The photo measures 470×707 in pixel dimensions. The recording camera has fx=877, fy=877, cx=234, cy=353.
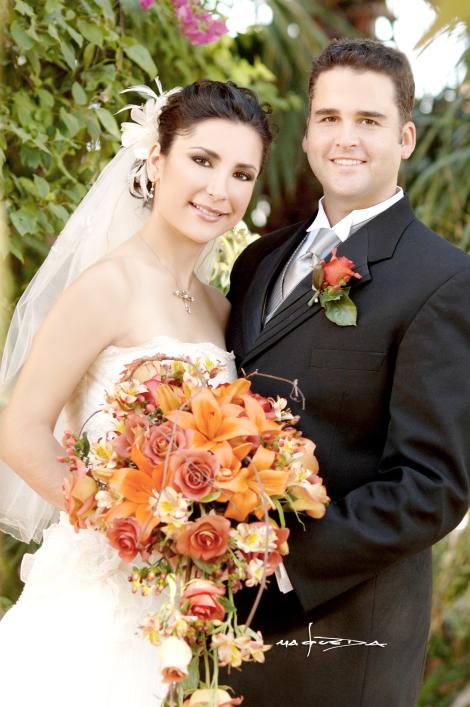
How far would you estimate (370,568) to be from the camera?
214 cm

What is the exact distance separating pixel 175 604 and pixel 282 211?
451cm

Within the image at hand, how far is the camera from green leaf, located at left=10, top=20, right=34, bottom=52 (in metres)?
2.99

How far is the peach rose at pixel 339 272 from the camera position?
2252 mm

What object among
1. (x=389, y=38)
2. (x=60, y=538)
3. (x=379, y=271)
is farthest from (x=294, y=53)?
(x=60, y=538)

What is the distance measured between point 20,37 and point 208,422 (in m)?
1.89

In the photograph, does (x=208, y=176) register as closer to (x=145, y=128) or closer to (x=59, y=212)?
(x=145, y=128)

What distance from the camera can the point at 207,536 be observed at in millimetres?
1679

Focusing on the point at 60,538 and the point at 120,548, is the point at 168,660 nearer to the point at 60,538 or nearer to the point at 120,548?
the point at 120,548

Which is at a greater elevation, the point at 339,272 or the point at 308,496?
the point at 339,272

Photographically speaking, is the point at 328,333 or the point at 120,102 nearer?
the point at 328,333

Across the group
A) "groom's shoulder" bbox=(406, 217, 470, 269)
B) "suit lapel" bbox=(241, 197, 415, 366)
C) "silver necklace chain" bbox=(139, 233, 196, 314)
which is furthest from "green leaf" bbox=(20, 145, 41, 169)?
"groom's shoulder" bbox=(406, 217, 470, 269)

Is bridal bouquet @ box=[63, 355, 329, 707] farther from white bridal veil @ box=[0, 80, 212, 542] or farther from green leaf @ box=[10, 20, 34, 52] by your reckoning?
green leaf @ box=[10, 20, 34, 52]

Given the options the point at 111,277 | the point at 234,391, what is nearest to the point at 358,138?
the point at 111,277

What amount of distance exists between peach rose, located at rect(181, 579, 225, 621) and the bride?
0.66 meters
